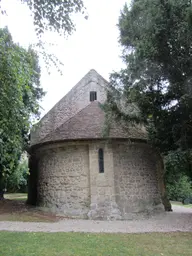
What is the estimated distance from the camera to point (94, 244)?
7266 mm

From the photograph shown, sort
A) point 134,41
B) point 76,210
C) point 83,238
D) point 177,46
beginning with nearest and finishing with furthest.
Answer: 1. point 83,238
2. point 177,46
3. point 134,41
4. point 76,210

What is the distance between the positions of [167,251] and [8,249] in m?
4.17

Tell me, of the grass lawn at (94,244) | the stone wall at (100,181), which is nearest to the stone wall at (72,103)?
the stone wall at (100,181)

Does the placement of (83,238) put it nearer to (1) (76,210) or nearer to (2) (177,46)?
(1) (76,210)

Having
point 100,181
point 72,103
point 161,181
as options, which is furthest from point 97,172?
point 72,103

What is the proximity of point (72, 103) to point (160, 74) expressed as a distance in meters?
8.31

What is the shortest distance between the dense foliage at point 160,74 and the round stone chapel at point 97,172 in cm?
164

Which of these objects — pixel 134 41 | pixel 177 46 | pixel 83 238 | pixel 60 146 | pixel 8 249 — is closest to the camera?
pixel 8 249

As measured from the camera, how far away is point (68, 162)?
1376 cm

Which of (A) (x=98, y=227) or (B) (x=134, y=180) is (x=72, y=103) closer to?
(B) (x=134, y=180)

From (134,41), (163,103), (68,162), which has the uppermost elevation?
(134,41)

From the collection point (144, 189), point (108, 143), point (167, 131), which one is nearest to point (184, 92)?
point (167, 131)

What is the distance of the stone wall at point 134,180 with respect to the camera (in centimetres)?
1311

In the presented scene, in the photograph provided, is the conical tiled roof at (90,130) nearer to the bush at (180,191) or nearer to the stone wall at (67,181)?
the stone wall at (67,181)
